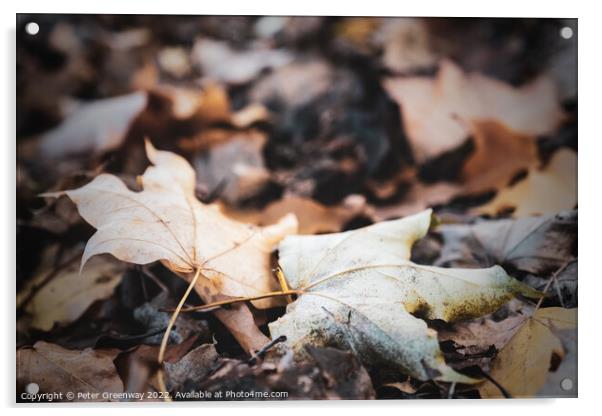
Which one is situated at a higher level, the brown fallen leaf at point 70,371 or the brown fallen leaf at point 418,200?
the brown fallen leaf at point 418,200

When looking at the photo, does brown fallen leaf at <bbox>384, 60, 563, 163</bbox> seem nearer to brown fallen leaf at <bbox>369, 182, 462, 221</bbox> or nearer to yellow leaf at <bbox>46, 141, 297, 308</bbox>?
brown fallen leaf at <bbox>369, 182, 462, 221</bbox>

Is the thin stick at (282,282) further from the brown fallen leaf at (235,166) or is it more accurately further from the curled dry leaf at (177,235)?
the brown fallen leaf at (235,166)

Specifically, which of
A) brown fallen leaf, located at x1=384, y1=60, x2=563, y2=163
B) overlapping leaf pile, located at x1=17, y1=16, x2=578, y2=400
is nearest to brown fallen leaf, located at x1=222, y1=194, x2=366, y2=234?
overlapping leaf pile, located at x1=17, y1=16, x2=578, y2=400

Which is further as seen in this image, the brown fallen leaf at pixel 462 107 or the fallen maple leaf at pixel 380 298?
the brown fallen leaf at pixel 462 107

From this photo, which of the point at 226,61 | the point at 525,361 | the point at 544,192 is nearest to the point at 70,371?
the point at 226,61

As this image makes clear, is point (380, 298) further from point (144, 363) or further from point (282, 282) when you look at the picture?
point (144, 363)

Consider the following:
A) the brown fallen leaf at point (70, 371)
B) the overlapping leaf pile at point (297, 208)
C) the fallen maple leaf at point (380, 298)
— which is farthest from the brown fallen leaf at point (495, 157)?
the brown fallen leaf at point (70, 371)

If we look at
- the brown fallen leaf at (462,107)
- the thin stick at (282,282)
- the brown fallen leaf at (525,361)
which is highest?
the brown fallen leaf at (462,107)
